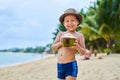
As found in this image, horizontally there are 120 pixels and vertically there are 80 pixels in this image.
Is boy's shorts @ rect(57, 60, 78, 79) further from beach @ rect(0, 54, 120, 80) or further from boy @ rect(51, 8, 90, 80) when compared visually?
beach @ rect(0, 54, 120, 80)

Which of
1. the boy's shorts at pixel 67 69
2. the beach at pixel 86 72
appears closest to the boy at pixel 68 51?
the boy's shorts at pixel 67 69

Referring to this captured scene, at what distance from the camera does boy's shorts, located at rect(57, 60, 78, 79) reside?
145 inches

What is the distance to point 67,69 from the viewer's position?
146 inches

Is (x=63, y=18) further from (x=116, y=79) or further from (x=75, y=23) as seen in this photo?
(x=116, y=79)

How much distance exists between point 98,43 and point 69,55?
92.5 feet

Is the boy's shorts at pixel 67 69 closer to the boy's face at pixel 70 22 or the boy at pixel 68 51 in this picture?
the boy at pixel 68 51

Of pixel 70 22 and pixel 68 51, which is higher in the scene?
pixel 70 22

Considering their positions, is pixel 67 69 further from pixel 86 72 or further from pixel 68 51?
pixel 86 72

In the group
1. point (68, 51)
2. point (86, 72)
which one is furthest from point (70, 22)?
point (86, 72)

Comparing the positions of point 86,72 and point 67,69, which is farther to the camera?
point 86,72

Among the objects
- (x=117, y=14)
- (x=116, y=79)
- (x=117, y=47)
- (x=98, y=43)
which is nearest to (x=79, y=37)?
(x=116, y=79)

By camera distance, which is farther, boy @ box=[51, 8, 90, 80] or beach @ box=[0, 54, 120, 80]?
beach @ box=[0, 54, 120, 80]

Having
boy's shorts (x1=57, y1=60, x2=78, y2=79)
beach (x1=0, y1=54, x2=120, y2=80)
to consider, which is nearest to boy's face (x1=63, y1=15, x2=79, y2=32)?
boy's shorts (x1=57, y1=60, x2=78, y2=79)

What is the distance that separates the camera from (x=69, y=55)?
12.3 ft
